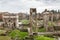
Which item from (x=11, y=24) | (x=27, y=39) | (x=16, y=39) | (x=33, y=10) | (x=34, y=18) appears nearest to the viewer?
(x=27, y=39)

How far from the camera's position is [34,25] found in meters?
8.95

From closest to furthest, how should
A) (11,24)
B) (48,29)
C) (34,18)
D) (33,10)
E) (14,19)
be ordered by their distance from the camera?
(33,10) → (34,18) → (48,29) → (11,24) → (14,19)

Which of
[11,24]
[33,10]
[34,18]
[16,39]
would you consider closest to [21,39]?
[16,39]

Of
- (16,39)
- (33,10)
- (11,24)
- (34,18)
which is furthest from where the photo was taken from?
(11,24)

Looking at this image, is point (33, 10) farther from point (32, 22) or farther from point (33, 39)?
point (33, 39)

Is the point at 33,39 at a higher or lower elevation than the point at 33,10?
lower

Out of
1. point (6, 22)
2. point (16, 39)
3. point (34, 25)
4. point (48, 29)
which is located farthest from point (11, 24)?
point (16, 39)

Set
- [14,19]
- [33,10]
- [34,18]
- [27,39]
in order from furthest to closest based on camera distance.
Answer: [14,19] < [34,18] < [33,10] < [27,39]

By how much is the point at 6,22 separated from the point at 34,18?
5.29 m

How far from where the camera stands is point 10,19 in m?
15.0

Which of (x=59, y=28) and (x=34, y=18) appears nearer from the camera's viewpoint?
(x=34, y=18)

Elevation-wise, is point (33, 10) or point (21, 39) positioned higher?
point (33, 10)

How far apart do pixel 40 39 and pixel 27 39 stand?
404mm

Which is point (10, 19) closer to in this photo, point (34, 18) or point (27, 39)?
point (34, 18)
